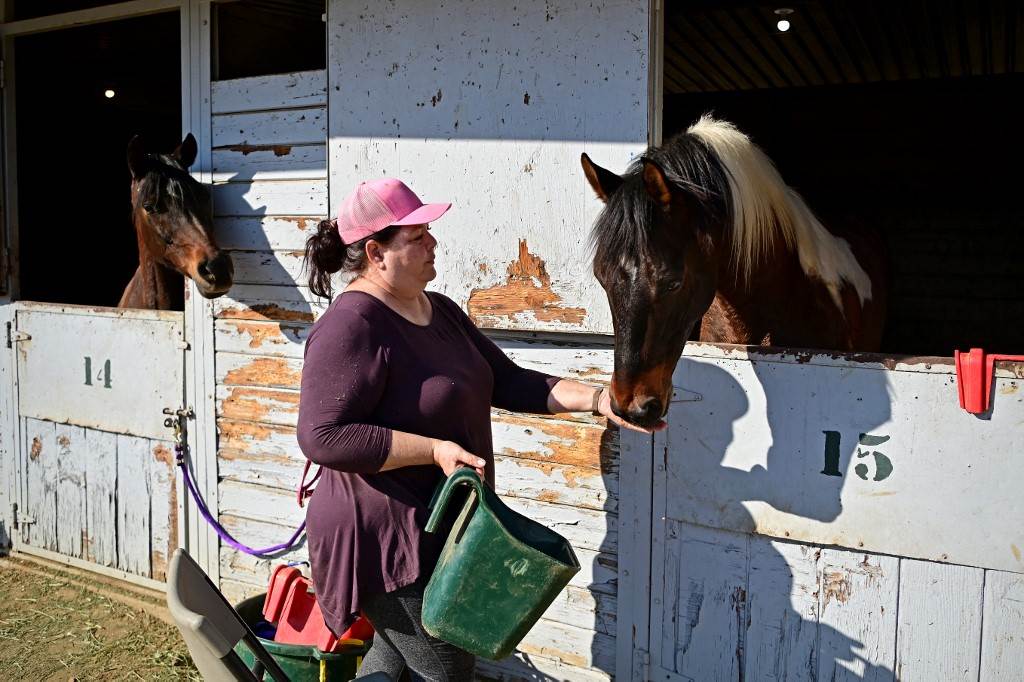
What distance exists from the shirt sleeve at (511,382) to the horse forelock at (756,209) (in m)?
0.64

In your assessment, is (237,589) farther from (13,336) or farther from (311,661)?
(13,336)

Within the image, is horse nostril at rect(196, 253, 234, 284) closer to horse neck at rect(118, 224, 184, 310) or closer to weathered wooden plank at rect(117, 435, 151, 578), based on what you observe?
horse neck at rect(118, 224, 184, 310)

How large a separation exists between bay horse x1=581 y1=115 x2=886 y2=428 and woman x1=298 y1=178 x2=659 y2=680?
39 cm

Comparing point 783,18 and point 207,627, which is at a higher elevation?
point 783,18

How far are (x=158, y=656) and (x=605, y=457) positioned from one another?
1965 mm

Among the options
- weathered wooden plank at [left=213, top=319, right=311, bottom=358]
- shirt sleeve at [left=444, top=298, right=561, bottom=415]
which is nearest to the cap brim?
shirt sleeve at [left=444, top=298, right=561, bottom=415]

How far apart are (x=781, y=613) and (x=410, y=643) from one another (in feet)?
3.54

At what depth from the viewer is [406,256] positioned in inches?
75.1

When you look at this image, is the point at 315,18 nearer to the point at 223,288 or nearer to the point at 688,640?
the point at 223,288

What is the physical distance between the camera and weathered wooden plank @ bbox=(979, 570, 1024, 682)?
2016 mm

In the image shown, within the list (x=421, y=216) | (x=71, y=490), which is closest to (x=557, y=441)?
(x=421, y=216)

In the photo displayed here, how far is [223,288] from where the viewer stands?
3266 millimetres

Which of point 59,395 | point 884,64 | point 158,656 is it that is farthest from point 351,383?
point 884,64

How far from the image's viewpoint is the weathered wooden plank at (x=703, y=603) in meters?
2.40
